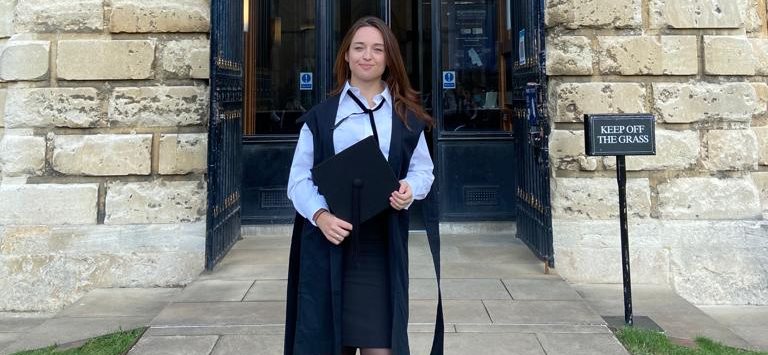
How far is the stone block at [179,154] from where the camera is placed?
639 centimetres

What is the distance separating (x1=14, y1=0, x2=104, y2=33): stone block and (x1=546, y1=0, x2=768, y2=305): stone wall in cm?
449

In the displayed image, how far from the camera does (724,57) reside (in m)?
6.37

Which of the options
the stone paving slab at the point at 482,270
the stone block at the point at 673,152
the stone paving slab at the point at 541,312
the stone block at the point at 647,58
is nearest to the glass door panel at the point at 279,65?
the stone paving slab at the point at 482,270

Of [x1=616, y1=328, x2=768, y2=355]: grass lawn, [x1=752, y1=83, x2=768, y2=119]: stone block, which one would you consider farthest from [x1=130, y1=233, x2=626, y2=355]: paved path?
[x1=752, y1=83, x2=768, y2=119]: stone block

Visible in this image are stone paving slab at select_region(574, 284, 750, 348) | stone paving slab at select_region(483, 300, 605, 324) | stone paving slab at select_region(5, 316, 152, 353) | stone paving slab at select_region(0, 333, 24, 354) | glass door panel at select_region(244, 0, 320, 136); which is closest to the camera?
stone paving slab at select_region(483, 300, 605, 324)

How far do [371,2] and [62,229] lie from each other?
4544 millimetres

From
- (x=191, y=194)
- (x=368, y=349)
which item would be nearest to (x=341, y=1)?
(x=191, y=194)

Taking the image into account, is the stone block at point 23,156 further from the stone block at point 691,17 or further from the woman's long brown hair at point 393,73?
the stone block at point 691,17

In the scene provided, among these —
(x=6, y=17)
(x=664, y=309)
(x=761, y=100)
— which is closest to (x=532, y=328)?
(x=664, y=309)

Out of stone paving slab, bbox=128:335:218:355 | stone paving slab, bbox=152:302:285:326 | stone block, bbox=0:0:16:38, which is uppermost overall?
stone block, bbox=0:0:16:38

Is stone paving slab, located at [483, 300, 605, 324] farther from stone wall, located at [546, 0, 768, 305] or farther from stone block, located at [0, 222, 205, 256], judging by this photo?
stone block, located at [0, 222, 205, 256]

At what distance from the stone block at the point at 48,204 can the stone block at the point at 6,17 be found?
1666 millimetres

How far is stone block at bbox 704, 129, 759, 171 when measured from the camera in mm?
6387

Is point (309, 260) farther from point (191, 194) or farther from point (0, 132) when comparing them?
point (0, 132)
